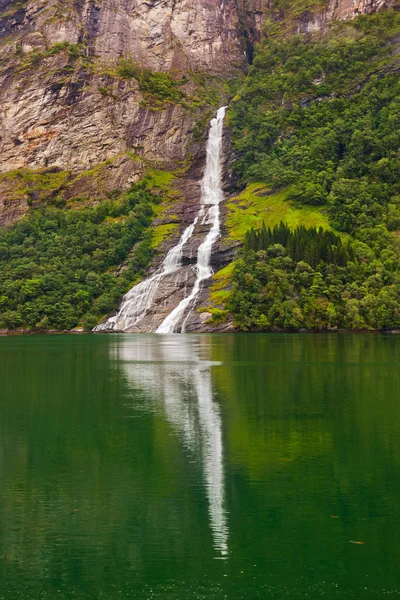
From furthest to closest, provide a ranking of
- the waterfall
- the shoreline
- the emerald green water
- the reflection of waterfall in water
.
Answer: the waterfall, the shoreline, the reflection of waterfall in water, the emerald green water

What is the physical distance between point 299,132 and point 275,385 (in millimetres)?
149377

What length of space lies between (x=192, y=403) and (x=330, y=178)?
400 feet

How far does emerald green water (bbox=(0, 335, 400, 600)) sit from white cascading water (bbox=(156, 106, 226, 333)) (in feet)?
Result: 265

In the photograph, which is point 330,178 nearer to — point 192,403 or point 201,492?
point 192,403

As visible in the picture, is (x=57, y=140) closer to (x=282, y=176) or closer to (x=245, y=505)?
(x=282, y=176)

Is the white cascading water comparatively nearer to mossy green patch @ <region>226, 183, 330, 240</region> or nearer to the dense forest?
mossy green patch @ <region>226, 183, 330, 240</region>

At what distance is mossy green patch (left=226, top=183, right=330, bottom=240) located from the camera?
449ft

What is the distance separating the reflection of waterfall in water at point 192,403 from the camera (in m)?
18.1

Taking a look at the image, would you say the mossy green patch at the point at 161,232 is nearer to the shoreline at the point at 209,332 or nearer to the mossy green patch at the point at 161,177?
the mossy green patch at the point at 161,177

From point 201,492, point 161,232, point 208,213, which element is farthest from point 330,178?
point 201,492

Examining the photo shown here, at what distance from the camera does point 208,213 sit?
157 m

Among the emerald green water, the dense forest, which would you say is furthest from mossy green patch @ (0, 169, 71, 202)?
the emerald green water

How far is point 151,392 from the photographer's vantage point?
124 feet

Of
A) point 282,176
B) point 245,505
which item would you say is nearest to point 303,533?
point 245,505
